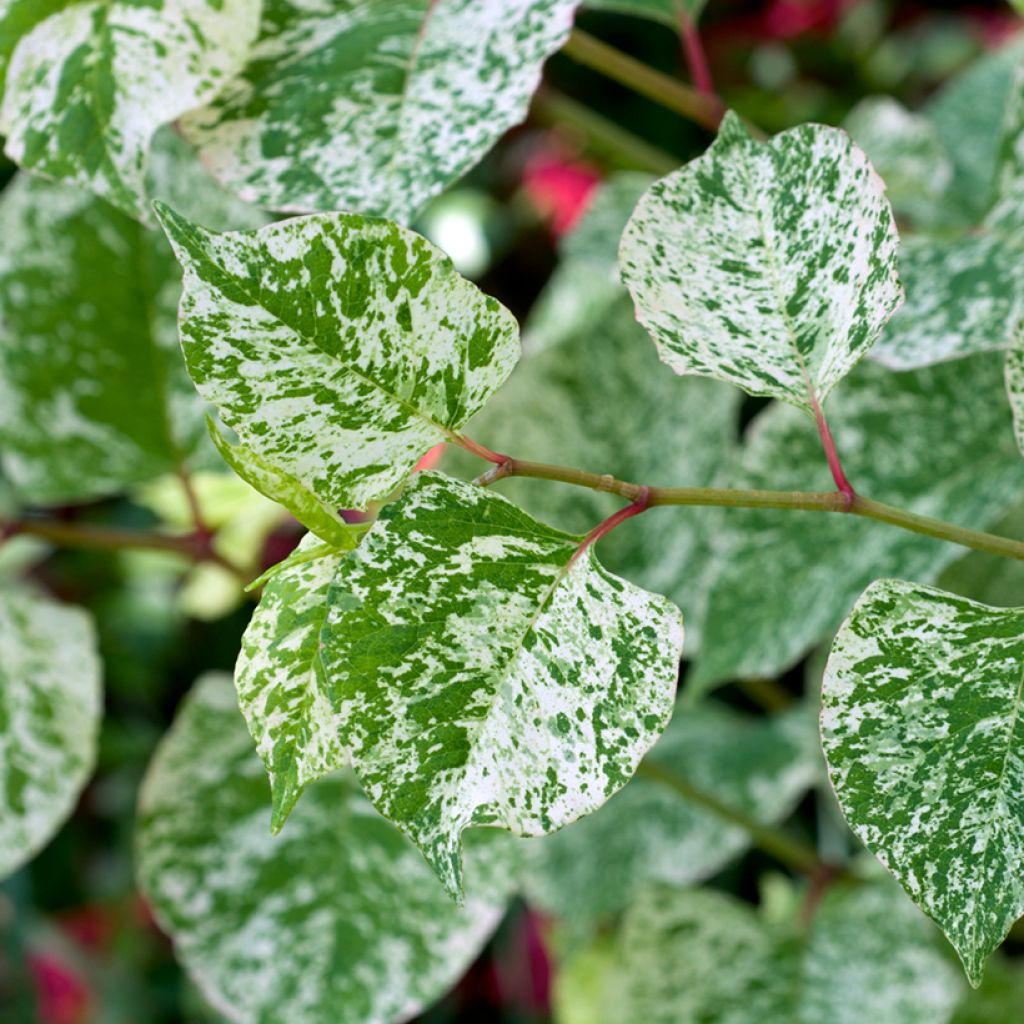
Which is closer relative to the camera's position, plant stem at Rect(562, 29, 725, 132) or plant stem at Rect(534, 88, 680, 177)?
plant stem at Rect(562, 29, 725, 132)

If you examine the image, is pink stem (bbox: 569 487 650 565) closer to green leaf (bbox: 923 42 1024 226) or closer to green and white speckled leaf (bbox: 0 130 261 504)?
green and white speckled leaf (bbox: 0 130 261 504)

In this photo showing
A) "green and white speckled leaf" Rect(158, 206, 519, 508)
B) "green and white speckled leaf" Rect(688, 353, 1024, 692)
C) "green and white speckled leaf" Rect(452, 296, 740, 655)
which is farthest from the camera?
"green and white speckled leaf" Rect(452, 296, 740, 655)

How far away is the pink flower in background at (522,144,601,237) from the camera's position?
3.47 ft

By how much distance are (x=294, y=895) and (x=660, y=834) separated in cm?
23

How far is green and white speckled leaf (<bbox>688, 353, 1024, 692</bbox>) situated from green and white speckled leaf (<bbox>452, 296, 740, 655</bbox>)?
9cm

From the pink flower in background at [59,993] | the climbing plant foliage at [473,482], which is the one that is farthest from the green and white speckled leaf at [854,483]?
the pink flower in background at [59,993]

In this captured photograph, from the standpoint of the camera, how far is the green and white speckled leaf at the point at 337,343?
0.67ft

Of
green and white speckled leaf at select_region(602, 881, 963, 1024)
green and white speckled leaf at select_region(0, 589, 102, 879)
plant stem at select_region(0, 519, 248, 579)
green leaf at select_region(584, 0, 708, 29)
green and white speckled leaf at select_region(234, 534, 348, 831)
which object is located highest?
green leaf at select_region(584, 0, 708, 29)

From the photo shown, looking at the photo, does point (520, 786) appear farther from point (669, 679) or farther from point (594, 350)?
point (594, 350)

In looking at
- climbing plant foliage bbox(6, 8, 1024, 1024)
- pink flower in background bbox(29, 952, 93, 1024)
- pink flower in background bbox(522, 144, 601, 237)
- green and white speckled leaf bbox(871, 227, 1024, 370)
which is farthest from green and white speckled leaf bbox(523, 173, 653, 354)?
pink flower in background bbox(29, 952, 93, 1024)

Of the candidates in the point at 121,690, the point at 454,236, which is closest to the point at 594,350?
the point at 454,236

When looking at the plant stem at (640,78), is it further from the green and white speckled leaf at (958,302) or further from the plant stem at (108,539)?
the plant stem at (108,539)

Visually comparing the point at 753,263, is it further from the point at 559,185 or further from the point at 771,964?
the point at 559,185

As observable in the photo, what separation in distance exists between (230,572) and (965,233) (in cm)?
29
